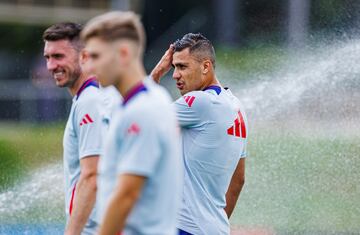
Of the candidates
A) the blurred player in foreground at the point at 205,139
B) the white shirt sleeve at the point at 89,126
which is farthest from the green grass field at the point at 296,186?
the white shirt sleeve at the point at 89,126

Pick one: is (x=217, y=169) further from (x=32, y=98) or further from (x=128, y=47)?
(x=32, y=98)

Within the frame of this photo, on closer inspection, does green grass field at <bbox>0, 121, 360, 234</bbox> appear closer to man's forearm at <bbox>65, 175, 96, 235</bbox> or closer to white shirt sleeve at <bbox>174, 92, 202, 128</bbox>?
white shirt sleeve at <bbox>174, 92, 202, 128</bbox>

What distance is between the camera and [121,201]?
11.5ft

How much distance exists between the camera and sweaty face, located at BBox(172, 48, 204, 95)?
571cm

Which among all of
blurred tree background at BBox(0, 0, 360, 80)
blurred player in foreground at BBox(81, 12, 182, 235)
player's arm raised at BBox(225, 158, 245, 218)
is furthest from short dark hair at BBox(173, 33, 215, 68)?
blurred tree background at BBox(0, 0, 360, 80)

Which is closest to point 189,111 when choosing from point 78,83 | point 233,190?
point 233,190

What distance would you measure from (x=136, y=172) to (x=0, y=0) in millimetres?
26649

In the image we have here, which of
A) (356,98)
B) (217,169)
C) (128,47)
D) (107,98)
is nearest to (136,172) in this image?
(128,47)

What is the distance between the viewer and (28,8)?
96.2ft

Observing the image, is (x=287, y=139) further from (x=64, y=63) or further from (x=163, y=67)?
(x=64, y=63)

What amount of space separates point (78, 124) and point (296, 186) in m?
3.94

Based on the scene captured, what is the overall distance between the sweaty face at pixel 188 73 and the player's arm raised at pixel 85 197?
1.42 metres

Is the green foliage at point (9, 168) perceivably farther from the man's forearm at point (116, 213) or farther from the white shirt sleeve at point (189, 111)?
the man's forearm at point (116, 213)

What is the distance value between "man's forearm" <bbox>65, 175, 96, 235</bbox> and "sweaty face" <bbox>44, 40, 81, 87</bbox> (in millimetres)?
556
